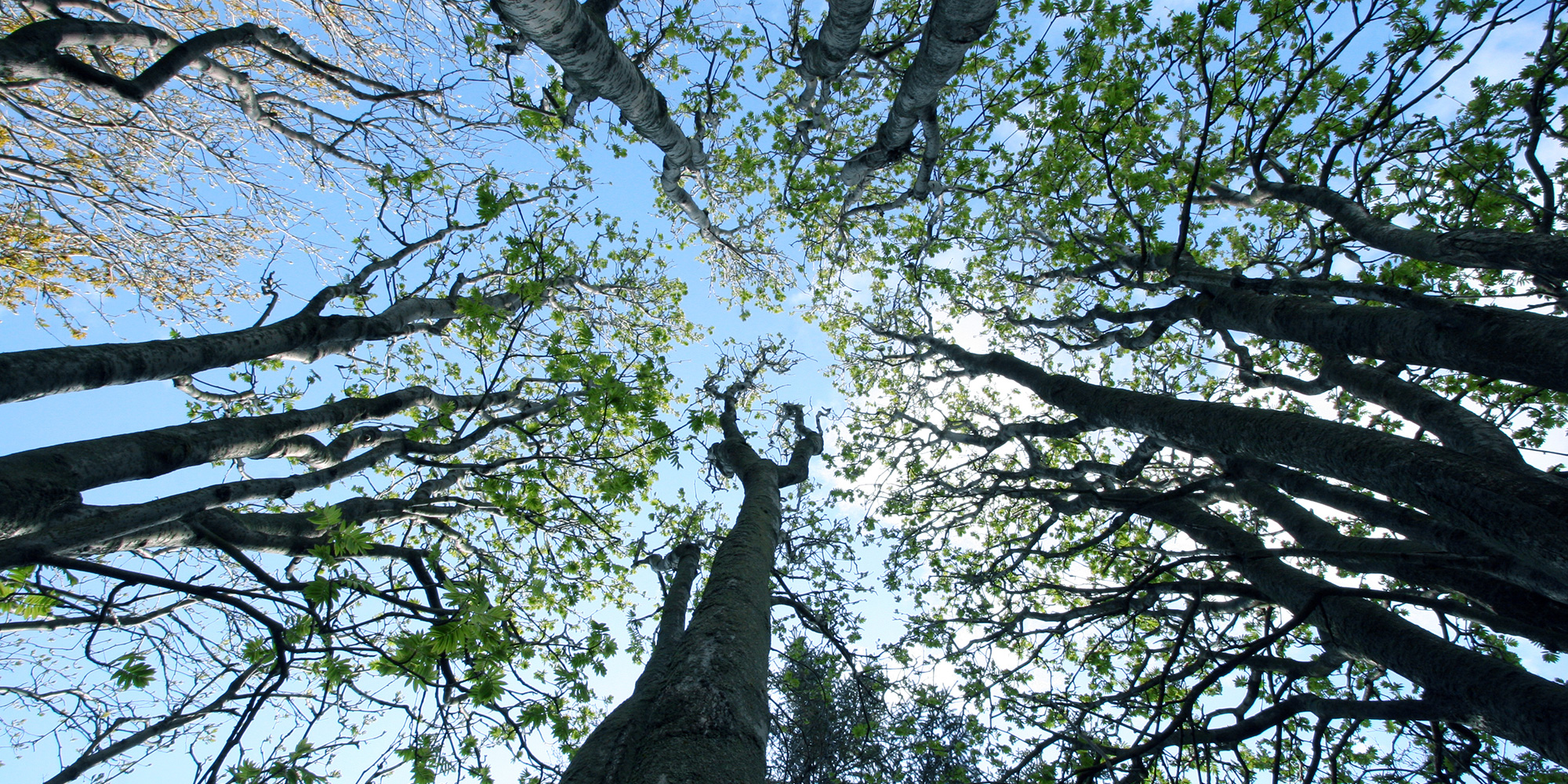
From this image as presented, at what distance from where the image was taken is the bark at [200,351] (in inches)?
136

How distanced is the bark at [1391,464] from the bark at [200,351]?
275 inches

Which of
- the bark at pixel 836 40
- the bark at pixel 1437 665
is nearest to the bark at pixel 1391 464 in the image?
the bark at pixel 1437 665

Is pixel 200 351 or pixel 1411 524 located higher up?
pixel 200 351

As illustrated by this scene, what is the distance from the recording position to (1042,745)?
4543 mm

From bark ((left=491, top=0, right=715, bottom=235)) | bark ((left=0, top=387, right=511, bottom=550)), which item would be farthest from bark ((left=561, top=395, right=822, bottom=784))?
bark ((left=491, top=0, right=715, bottom=235))

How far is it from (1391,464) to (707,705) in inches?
152

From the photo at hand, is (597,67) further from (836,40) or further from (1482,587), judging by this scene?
(1482,587)

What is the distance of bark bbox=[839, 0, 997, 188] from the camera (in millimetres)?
4969

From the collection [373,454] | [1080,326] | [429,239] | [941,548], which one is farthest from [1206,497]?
[429,239]

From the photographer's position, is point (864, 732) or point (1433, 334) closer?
point (1433, 334)

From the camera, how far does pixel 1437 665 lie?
12.3 feet

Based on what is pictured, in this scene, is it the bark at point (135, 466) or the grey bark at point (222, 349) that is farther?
the grey bark at point (222, 349)

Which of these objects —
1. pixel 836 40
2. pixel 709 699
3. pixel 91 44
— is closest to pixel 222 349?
pixel 91 44

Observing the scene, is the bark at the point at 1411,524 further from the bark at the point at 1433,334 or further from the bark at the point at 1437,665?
the bark at the point at 1433,334
